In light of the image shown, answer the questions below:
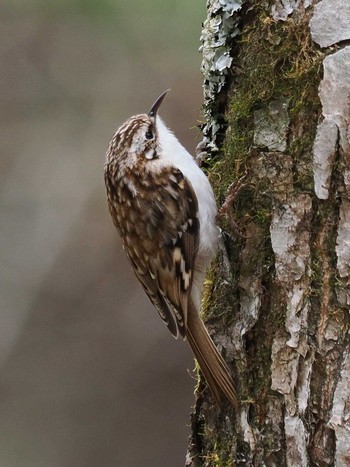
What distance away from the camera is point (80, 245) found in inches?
204

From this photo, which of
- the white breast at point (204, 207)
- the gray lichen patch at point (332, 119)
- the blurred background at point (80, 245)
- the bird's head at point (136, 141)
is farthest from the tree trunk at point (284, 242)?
the blurred background at point (80, 245)

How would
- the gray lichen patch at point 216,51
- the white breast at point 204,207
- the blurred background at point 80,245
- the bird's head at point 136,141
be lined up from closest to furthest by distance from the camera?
the gray lichen patch at point 216,51
the white breast at point 204,207
the bird's head at point 136,141
the blurred background at point 80,245

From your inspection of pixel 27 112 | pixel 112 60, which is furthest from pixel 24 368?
pixel 112 60

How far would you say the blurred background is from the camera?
4.96 m

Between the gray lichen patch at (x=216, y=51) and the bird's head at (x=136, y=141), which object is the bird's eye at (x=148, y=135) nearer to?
the bird's head at (x=136, y=141)

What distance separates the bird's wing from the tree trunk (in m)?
0.25

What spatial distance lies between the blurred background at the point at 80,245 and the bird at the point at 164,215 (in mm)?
1838

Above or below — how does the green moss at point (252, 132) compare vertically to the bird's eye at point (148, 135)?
below

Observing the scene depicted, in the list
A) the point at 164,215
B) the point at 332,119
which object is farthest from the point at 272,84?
the point at 164,215

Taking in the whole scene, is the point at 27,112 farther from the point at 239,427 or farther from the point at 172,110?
the point at 239,427

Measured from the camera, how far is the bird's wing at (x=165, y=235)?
277cm

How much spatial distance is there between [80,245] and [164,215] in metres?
2.42

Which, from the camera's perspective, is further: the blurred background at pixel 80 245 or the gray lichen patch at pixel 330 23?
the blurred background at pixel 80 245

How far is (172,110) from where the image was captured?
4945 millimetres
